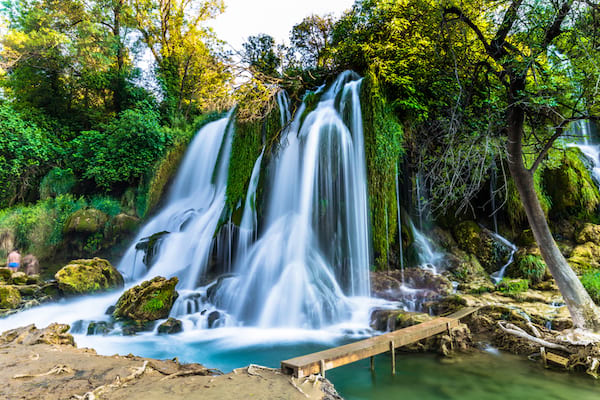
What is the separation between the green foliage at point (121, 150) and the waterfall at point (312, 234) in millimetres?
6561

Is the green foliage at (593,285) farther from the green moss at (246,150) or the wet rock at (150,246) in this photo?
the wet rock at (150,246)

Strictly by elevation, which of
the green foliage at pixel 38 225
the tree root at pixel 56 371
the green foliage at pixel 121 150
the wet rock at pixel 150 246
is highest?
the green foliage at pixel 121 150

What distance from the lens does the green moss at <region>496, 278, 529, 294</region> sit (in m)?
7.09

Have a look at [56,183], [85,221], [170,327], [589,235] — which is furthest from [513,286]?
[56,183]

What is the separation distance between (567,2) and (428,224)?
728 centimetres

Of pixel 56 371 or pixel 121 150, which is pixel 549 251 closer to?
pixel 56 371

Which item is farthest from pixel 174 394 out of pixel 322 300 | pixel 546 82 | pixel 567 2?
pixel 546 82

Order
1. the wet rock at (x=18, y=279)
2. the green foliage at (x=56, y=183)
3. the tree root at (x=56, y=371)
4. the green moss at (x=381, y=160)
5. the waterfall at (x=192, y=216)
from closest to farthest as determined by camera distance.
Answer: the tree root at (x=56, y=371)
the green moss at (x=381, y=160)
the wet rock at (x=18, y=279)
the waterfall at (x=192, y=216)
the green foliage at (x=56, y=183)

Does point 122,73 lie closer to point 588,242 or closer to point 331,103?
point 331,103

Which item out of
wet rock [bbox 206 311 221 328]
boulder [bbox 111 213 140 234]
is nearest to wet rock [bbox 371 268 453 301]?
wet rock [bbox 206 311 221 328]

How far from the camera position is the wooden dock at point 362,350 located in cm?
333

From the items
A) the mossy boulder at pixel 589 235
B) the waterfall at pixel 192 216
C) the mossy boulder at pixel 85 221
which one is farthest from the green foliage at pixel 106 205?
the mossy boulder at pixel 589 235

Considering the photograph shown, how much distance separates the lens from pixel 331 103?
33.4 feet

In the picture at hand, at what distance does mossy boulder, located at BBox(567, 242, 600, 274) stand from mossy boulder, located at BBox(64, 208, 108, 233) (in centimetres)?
1484
